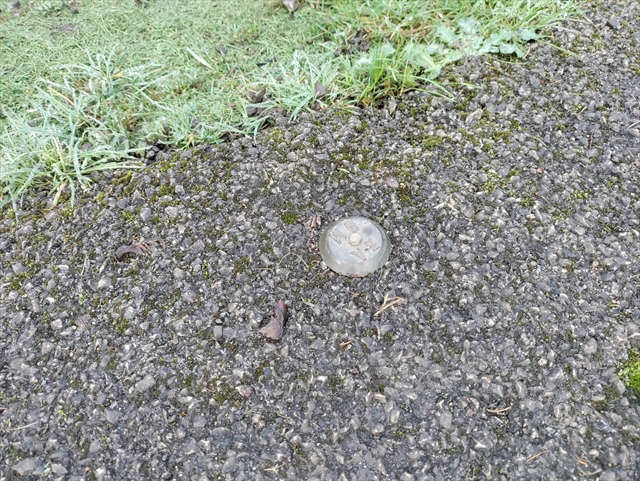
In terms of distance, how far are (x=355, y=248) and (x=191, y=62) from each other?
1.62 metres

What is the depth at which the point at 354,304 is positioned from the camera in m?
2.07

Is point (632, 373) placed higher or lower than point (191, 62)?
lower

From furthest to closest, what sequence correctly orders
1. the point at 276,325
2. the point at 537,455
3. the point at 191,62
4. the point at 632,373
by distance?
1. the point at 191,62
2. the point at 276,325
3. the point at 632,373
4. the point at 537,455

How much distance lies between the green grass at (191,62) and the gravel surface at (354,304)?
158mm

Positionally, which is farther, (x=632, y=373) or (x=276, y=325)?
(x=276, y=325)

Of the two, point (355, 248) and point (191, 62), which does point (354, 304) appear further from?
point (191, 62)

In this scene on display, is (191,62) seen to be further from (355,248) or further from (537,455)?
(537,455)

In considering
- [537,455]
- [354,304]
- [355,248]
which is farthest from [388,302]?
[537,455]

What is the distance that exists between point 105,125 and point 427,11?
72.0 inches

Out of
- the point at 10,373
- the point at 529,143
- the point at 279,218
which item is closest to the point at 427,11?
the point at 529,143

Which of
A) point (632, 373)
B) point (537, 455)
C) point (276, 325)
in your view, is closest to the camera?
point (537, 455)

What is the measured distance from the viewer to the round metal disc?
2.10 metres

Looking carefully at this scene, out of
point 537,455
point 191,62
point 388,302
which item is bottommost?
point 537,455

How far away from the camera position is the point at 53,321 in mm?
2100
